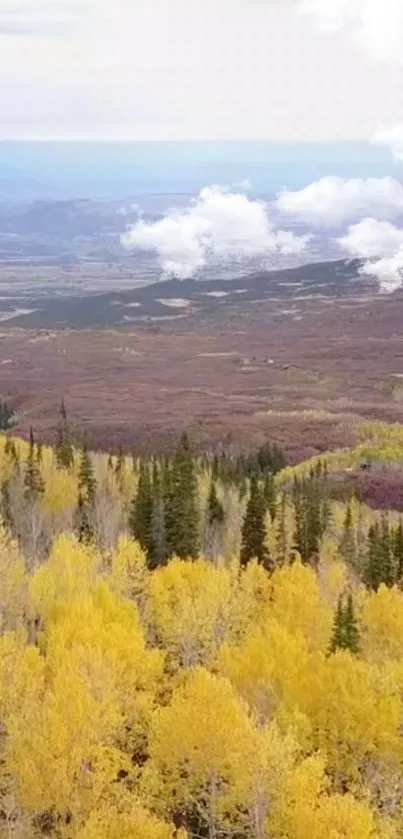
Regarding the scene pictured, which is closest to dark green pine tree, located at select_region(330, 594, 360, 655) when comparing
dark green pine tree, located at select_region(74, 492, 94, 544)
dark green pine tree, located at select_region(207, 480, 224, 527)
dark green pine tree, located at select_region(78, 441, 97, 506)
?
dark green pine tree, located at select_region(74, 492, 94, 544)

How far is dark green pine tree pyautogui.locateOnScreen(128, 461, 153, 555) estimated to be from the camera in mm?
75375

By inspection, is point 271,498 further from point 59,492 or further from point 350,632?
point 350,632

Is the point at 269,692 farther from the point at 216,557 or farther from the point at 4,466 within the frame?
the point at 4,466

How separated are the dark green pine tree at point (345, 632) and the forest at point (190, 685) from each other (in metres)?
0.11

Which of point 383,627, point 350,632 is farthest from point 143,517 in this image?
point 350,632

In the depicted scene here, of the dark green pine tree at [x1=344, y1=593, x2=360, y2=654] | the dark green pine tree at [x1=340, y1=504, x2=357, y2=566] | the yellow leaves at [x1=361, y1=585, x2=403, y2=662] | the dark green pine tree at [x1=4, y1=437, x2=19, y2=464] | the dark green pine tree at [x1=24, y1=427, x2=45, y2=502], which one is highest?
the dark green pine tree at [x1=4, y1=437, x2=19, y2=464]

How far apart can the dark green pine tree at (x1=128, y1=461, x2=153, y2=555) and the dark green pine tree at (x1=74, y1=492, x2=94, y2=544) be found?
309cm

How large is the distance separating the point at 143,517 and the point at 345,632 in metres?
25.9

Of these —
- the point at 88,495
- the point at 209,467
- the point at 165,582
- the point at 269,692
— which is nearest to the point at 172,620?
the point at 165,582

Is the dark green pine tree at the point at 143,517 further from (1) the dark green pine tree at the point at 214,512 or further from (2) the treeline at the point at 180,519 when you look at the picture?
(1) the dark green pine tree at the point at 214,512

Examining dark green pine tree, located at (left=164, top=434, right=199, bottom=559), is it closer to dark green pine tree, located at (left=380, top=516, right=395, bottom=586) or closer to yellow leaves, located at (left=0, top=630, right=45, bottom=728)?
dark green pine tree, located at (left=380, top=516, right=395, bottom=586)

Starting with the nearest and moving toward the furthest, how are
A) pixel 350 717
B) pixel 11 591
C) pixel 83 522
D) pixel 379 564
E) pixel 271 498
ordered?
pixel 350 717, pixel 11 591, pixel 379 564, pixel 83 522, pixel 271 498

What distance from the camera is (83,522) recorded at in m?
79.7

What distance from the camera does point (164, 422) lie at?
18875cm
